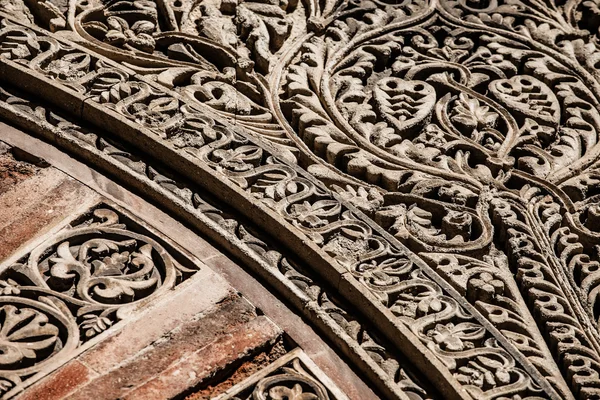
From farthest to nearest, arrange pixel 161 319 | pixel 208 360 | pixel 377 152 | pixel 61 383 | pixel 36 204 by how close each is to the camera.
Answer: pixel 377 152, pixel 36 204, pixel 161 319, pixel 208 360, pixel 61 383

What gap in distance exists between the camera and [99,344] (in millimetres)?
4898

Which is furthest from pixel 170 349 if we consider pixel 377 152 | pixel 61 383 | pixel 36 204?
pixel 377 152

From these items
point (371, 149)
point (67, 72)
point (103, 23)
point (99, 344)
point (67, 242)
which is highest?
point (103, 23)

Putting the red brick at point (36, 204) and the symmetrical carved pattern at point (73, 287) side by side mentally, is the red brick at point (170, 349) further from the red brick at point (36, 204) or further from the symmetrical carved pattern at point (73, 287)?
the red brick at point (36, 204)

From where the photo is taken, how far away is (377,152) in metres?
5.91

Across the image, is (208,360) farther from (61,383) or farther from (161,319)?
(61,383)

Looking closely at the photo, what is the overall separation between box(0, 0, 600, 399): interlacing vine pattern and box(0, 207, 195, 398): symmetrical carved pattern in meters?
0.01

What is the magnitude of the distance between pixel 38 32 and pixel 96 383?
6.61ft

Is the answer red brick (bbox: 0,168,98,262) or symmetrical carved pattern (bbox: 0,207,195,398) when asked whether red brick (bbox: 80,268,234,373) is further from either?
red brick (bbox: 0,168,98,262)

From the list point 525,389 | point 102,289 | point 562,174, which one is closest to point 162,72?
point 102,289

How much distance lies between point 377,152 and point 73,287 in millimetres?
1499

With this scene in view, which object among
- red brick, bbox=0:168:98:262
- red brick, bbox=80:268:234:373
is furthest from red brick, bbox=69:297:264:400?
red brick, bbox=0:168:98:262

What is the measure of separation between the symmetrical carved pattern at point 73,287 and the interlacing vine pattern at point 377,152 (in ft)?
0.04

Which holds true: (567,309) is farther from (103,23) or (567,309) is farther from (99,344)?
(103,23)
